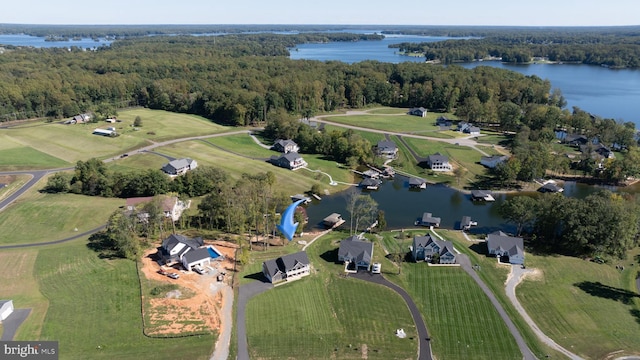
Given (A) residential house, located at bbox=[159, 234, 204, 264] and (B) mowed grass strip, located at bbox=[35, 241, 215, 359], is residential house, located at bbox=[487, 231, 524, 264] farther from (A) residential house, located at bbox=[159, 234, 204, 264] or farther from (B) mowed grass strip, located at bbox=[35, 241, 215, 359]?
(A) residential house, located at bbox=[159, 234, 204, 264]

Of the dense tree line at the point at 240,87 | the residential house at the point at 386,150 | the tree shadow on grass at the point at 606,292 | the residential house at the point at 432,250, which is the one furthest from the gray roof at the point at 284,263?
the dense tree line at the point at 240,87

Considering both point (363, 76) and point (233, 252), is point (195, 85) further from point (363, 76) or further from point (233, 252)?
point (233, 252)

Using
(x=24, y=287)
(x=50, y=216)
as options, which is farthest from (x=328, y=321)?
(x=50, y=216)

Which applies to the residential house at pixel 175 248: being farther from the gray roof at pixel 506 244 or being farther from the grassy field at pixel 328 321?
the gray roof at pixel 506 244

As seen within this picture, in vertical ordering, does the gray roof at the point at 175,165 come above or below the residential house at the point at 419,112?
below

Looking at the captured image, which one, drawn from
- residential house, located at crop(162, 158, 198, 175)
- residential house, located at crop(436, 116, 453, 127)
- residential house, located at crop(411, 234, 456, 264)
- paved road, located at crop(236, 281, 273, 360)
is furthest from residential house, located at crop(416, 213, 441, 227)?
residential house, located at crop(436, 116, 453, 127)

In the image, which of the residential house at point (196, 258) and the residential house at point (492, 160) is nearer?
the residential house at point (196, 258)
